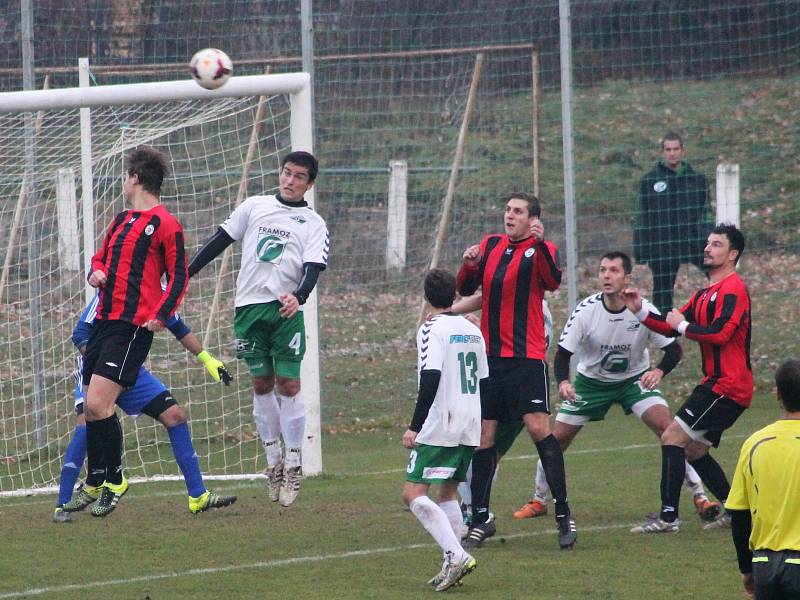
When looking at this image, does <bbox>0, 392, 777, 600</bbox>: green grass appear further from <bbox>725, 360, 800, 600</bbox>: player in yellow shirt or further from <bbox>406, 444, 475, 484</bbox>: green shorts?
<bbox>725, 360, 800, 600</bbox>: player in yellow shirt

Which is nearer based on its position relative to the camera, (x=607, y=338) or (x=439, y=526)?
(x=439, y=526)

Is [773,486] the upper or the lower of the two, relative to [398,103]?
lower

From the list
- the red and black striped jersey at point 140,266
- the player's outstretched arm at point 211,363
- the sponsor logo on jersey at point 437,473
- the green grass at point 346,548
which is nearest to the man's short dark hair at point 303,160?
the red and black striped jersey at point 140,266

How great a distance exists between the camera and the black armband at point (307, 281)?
356 inches

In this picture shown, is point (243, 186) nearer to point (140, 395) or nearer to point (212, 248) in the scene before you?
point (212, 248)

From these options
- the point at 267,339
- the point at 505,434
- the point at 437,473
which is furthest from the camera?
the point at 267,339

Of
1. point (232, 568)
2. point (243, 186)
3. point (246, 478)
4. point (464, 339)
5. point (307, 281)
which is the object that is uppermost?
point (243, 186)

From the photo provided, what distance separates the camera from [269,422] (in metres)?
9.48

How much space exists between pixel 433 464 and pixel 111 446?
7.96 feet

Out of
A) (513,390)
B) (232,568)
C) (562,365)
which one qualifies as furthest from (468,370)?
(562,365)

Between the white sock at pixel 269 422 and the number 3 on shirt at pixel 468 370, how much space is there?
8.18ft

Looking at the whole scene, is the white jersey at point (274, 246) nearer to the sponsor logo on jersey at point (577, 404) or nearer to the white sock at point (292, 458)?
the white sock at point (292, 458)

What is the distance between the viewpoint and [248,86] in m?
9.90

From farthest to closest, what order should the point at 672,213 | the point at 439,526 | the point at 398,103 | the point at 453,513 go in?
the point at 672,213 < the point at 398,103 < the point at 453,513 < the point at 439,526
